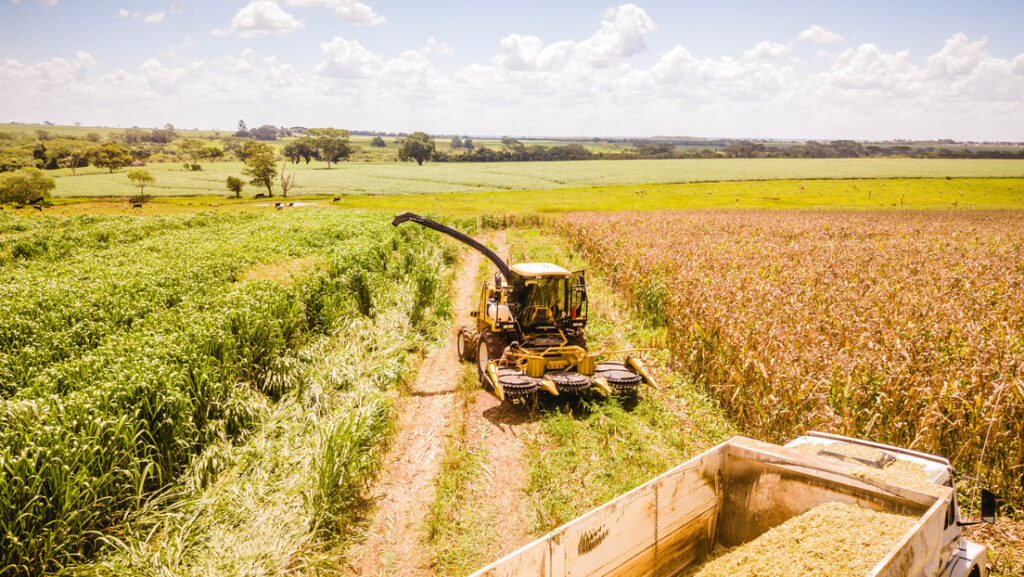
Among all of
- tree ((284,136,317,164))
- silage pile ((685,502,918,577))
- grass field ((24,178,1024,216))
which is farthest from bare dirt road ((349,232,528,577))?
tree ((284,136,317,164))

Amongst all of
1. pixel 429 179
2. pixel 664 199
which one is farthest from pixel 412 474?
pixel 429 179

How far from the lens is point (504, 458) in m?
8.65

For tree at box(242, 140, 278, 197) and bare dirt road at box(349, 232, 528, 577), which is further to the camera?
tree at box(242, 140, 278, 197)

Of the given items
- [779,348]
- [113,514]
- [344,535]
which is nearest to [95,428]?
[113,514]

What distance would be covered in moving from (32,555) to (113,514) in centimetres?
86

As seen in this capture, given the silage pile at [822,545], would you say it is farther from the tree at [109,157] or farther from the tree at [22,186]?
the tree at [109,157]

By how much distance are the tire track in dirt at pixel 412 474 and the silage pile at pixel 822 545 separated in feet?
11.3

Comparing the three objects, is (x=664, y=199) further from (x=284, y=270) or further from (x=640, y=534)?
(x=640, y=534)

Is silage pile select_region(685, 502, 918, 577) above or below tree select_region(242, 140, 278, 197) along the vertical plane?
below

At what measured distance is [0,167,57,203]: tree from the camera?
2153 inches

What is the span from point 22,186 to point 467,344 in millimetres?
67114

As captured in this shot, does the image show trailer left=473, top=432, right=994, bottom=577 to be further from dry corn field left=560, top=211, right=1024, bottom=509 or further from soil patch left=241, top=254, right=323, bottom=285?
soil patch left=241, top=254, right=323, bottom=285

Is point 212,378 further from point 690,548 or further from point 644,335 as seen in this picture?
point 644,335

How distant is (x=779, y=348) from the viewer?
31.3 feet
